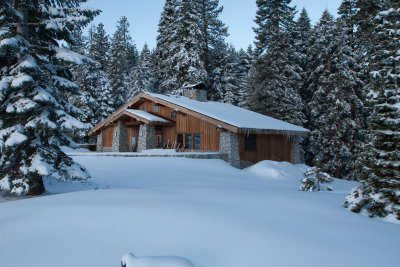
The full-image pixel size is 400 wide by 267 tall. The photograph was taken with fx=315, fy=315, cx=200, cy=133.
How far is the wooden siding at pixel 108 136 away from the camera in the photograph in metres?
31.4

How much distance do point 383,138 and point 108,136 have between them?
27.3 meters

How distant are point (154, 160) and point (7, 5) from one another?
36.5ft

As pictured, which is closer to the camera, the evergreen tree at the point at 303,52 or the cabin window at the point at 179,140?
the cabin window at the point at 179,140

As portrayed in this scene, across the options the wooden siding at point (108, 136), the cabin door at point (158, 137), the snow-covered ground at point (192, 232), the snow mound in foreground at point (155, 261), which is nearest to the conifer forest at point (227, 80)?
the snow-covered ground at point (192, 232)

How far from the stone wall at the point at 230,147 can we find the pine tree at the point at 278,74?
11348 mm

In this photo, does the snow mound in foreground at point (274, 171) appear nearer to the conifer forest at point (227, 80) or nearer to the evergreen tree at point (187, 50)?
the conifer forest at point (227, 80)

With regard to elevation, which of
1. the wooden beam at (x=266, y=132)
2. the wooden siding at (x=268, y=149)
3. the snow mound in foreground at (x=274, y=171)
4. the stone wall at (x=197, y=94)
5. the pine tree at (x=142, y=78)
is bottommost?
the snow mound in foreground at (x=274, y=171)

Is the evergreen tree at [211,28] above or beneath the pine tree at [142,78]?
above

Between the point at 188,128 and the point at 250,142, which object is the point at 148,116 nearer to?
the point at 188,128

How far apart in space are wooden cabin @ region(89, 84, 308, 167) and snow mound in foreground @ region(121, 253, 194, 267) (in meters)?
16.4

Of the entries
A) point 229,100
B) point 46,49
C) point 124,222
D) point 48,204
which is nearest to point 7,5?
point 46,49

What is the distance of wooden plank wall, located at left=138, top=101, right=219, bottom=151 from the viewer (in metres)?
23.4

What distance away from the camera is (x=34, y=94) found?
31.4ft

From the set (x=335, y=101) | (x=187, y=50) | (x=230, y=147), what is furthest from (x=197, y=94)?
(x=335, y=101)
